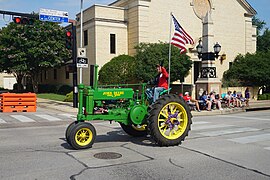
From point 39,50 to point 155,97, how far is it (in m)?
26.2

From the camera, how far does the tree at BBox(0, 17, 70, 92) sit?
33.1m

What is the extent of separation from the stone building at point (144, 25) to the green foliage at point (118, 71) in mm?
1891

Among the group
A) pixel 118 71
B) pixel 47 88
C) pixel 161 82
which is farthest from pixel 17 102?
pixel 47 88

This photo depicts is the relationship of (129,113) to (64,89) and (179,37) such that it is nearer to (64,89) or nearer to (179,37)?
(179,37)

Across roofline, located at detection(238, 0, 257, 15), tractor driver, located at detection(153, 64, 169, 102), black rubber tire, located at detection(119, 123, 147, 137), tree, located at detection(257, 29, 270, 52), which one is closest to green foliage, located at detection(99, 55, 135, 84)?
roofline, located at detection(238, 0, 257, 15)

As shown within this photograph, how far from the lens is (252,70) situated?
30.4 m

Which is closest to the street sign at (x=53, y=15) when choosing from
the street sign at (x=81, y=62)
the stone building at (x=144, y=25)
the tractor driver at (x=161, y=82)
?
the street sign at (x=81, y=62)

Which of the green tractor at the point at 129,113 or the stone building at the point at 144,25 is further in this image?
the stone building at the point at 144,25

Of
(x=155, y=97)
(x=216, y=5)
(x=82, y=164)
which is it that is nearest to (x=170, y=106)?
(x=155, y=97)

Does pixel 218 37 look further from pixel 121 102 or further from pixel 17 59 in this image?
pixel 121 102

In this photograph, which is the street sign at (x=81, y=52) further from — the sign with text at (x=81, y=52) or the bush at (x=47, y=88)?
the bush at (x=47, y=88)

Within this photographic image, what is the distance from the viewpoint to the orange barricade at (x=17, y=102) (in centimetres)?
1833

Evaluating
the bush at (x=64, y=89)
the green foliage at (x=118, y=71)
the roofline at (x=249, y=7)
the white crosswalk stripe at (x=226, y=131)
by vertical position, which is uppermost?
the roofline at (x=249, y=7)

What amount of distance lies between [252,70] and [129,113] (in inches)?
980
